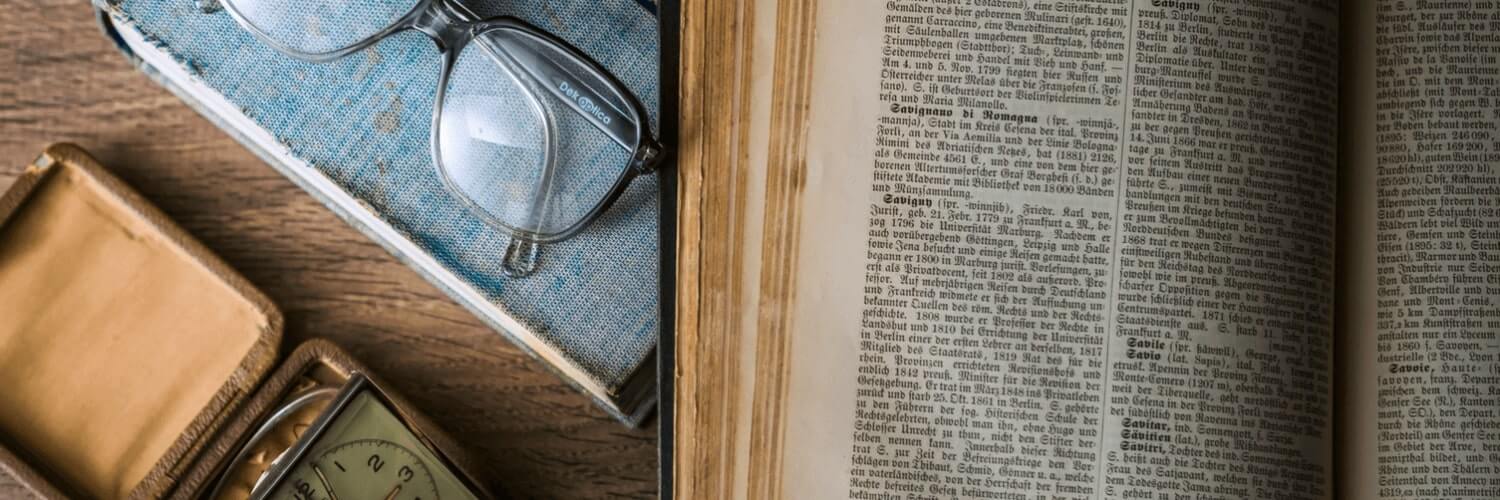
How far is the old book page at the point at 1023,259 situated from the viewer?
0.50m

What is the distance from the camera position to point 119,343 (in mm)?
574

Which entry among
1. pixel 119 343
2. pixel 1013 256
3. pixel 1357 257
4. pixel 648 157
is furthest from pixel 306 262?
pixel 1357 257

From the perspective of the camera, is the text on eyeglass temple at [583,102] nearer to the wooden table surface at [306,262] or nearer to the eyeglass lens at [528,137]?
the eyeglass lens at [528,137]

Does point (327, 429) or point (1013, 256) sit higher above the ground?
point (1013, 256)

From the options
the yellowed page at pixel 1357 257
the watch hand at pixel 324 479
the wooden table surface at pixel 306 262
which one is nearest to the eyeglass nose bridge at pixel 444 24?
the wooden table surface at pixel 306 262

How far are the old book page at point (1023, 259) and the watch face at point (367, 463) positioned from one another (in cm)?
17

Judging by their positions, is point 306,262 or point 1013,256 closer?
point 1013,256

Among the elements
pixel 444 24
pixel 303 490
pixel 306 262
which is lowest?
pixel 303 490

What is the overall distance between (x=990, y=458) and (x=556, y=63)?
1.00 feet

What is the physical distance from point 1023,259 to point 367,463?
34 cm

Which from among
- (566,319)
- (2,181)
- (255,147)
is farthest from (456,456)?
(2,181)

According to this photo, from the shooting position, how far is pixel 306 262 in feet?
2.00

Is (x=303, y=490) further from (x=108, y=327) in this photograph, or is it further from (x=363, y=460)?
(x=108, y=327)

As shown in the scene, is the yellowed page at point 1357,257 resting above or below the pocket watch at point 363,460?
above
